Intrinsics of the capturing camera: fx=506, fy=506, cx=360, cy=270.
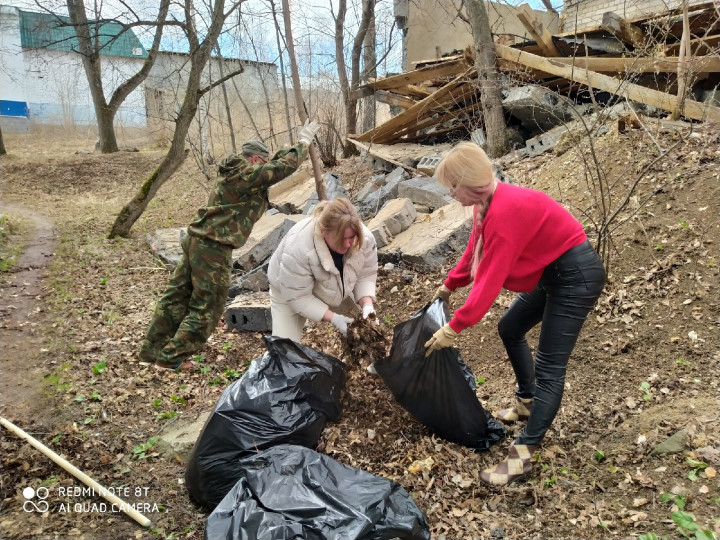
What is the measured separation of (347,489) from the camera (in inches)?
76.9

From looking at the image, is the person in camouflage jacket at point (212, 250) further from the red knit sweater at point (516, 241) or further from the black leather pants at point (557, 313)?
the black leather pants at point (557, 313)

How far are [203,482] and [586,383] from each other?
2.31 meters

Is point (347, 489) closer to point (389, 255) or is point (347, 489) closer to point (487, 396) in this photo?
point (487, 396)

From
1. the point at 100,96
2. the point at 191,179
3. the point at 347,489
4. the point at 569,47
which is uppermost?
the point at 100,96

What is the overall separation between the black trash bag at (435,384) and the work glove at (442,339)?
0.12 m

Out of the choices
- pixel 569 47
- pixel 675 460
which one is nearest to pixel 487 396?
pixel 675 460

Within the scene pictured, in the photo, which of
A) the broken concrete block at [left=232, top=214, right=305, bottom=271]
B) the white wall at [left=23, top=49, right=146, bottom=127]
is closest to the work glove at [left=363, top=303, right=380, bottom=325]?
the broken concrete block at [left=232, top=214, right=305, bottom=271]

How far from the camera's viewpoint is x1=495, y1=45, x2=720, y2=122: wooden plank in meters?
4.96

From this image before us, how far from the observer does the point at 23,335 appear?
4.50 metres

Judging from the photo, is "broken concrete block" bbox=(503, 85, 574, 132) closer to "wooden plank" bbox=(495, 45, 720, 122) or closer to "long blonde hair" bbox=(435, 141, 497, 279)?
"wooden plank" bbox=(495, 45, 720, 122)

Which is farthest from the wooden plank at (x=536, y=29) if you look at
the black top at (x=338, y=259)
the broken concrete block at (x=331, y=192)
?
the black top at (x=338, y=259)

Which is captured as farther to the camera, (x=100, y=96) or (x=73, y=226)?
(x=100, y=96)

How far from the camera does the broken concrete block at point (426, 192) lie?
6.17 metres

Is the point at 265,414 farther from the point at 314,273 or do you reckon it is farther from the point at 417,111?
the point at 417,111
